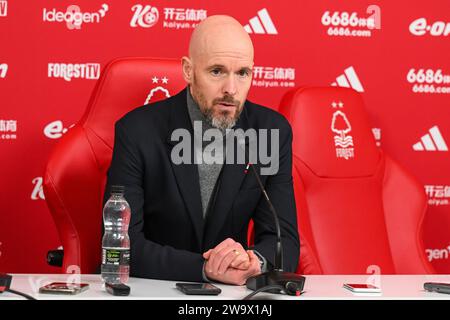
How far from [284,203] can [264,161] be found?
144 mm

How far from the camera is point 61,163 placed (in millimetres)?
2457

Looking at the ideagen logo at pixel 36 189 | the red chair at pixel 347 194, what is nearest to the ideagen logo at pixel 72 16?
the ideagen logo at pixel 36 189

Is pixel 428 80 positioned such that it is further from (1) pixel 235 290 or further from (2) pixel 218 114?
(1) pixel 235 290

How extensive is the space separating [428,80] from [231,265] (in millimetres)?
2027

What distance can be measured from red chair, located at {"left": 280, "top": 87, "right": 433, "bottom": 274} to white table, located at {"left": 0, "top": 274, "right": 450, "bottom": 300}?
0.83 m

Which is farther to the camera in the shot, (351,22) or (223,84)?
(351,22)

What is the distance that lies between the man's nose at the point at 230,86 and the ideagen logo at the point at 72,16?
4.12ft

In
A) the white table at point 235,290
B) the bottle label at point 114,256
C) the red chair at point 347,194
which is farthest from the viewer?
the red chair at point 347,194

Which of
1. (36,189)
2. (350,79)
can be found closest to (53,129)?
(36,189)

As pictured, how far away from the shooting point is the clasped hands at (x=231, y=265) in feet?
5.87

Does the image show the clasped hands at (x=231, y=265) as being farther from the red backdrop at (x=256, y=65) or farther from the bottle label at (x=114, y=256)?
the red backdrop at (x=256, y=65)

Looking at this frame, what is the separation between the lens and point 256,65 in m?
3.34
